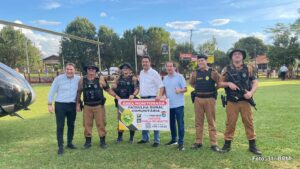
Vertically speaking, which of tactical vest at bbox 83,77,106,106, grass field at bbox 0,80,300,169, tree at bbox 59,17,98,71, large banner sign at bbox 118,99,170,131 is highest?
tree at bbox 59,17,98,71

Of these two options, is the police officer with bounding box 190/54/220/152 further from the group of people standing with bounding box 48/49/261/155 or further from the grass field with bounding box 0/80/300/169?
the grass field with bounding box 0/80/300/169

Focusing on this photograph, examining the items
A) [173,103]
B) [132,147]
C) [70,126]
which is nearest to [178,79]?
[173,103]

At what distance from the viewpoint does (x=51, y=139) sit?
823cm

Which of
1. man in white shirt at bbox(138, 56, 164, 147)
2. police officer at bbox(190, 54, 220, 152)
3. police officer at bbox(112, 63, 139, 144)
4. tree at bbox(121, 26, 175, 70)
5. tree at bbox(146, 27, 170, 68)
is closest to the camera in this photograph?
police officer at bbox(190, 54, 220, 152)

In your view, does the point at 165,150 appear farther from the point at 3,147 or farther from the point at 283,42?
the point at 283,42

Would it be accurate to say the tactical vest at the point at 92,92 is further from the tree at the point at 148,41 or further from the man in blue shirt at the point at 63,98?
the tree at the point at 148,41

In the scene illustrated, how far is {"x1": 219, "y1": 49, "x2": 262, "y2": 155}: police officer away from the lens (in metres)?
6.23

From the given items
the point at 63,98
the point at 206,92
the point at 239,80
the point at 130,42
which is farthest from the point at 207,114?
the point at 130,42

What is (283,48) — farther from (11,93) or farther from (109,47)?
(11,93)

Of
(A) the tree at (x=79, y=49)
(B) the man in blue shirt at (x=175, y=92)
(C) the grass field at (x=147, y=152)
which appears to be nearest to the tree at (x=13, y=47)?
(A) the tree at (x=79, y=49)

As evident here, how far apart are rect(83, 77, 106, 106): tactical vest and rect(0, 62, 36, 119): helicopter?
254cm

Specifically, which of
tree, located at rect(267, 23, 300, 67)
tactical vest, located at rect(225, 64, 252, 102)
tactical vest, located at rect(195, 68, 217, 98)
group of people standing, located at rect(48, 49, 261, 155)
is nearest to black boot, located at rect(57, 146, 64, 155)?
group of people standing, located at rect(48, 49, 261, 155)

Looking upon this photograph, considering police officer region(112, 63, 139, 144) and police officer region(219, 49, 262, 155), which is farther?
police officer region(112, 63, 139, 144)

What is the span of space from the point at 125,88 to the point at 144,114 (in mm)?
843
